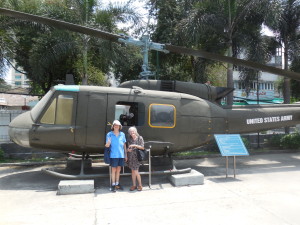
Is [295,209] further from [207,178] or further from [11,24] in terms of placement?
[11,24]

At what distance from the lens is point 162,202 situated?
212 inches

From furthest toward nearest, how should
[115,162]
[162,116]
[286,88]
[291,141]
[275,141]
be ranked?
1. [286,88]
2. [275,141]
3. [291,141]
4. [162,116]
5. [115,162]

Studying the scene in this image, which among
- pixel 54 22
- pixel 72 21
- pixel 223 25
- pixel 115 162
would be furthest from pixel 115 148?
pixel 223 25

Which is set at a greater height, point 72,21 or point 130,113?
point 72,21

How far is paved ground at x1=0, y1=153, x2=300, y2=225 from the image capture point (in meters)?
4.54

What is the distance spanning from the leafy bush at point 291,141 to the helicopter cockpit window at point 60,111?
953 centimetres

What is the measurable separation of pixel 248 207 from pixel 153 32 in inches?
463

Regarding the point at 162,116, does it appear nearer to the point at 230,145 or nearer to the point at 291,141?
the point at 230,145

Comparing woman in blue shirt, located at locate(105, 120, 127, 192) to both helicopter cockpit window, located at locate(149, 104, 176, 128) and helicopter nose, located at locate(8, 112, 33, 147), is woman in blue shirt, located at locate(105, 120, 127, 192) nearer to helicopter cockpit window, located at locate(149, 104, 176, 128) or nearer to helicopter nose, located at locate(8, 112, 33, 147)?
helicopter cockpit window, located at locate(149, 104, 176, 128)

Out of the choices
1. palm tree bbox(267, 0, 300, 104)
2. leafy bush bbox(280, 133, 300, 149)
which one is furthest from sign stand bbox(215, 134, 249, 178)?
palm tree bbox(267, 0, 300, 104)

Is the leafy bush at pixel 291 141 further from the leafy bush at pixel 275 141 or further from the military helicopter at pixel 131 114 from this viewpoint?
the military helicopter at pixel 131 114

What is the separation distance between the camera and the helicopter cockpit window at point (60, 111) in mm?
6559

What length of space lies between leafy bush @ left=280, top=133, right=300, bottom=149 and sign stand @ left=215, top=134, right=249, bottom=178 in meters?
5.44

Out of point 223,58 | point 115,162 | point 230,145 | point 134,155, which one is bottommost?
point 115,162
